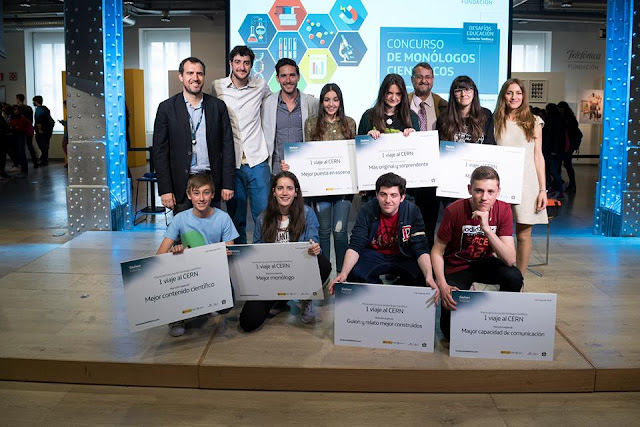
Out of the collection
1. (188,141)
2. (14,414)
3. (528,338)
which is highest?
(188,141)

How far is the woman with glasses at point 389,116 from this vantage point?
3.98 metres

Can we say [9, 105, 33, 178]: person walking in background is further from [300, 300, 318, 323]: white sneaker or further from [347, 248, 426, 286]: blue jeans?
[347, 248, 426, 286]: blue jeans

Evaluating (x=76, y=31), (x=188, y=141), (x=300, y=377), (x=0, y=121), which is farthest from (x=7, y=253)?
(x=0, y=121)

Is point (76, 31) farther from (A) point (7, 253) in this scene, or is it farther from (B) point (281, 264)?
(B) point (281, 264)

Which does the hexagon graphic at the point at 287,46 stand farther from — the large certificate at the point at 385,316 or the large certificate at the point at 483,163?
the large certificate at the point at 385,316

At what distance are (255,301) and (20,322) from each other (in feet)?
4.18

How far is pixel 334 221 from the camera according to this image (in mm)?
4184

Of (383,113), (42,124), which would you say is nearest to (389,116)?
(383,113)

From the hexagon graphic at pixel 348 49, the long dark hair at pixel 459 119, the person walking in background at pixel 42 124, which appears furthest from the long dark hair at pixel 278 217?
the person walking in background at pixel 42 124

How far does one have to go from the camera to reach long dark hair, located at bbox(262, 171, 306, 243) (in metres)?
3.58

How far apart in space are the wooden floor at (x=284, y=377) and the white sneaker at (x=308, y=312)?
0.08m

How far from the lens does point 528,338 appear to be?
3.02m

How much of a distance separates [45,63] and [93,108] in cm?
1244

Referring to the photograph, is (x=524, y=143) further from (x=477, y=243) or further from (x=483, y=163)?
(x=477, y=243)
